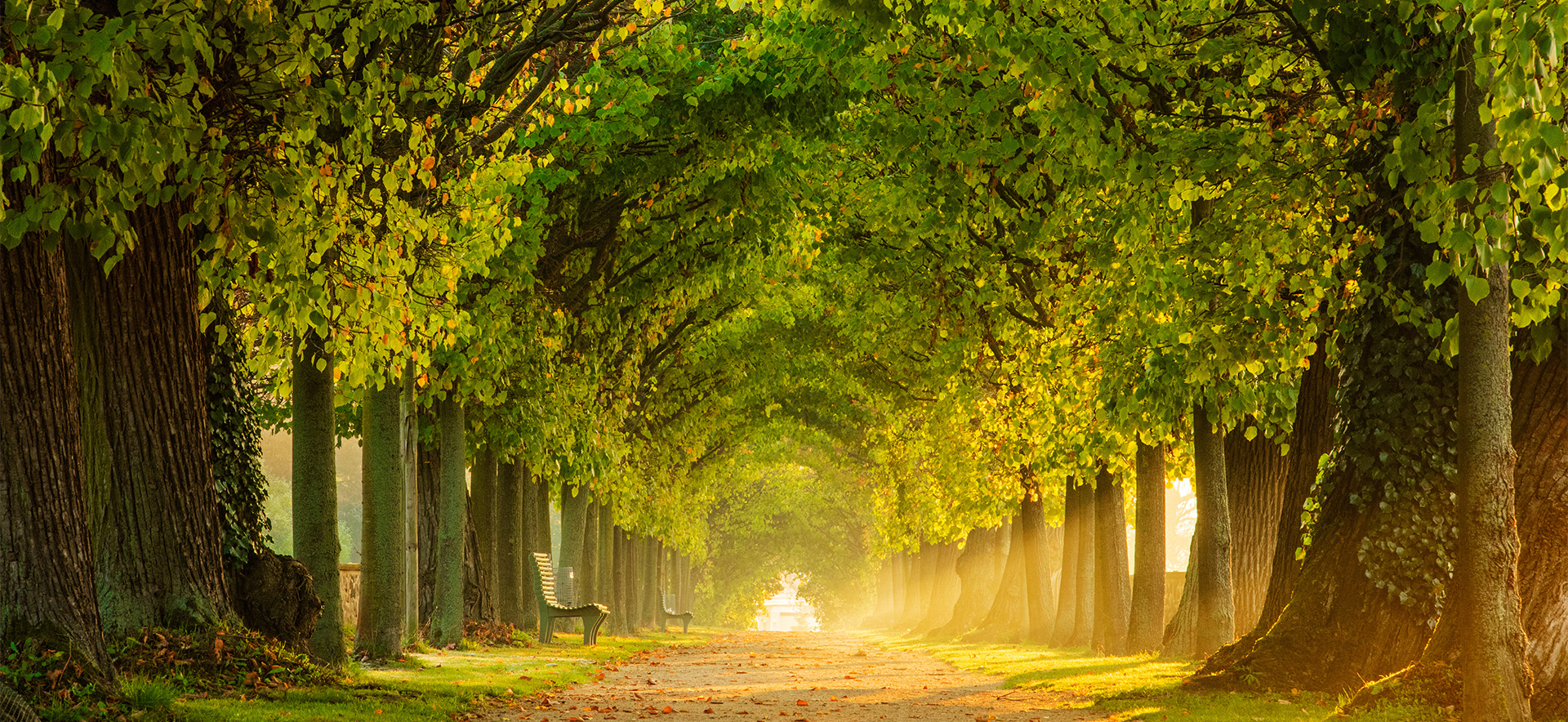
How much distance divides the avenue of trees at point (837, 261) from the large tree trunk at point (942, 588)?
19.1 metres

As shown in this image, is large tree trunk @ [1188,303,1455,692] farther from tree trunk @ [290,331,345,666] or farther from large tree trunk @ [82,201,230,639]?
large tree trunk @ [82,201,230,639]

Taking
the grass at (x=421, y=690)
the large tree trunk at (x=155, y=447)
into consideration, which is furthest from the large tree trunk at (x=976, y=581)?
the large tree trunk at (x=155, y=447)

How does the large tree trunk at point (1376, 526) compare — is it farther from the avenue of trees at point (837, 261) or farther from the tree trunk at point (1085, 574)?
the tree trunk at point (1085, 574)

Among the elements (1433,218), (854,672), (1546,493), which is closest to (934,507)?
(854,672)

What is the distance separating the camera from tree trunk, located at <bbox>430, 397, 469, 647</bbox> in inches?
698

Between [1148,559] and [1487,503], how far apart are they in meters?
10.5

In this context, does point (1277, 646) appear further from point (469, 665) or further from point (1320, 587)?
point (469, 665)

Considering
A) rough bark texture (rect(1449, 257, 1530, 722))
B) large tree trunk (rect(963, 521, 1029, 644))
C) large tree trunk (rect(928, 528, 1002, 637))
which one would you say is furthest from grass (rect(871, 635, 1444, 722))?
large tree trunk (rect(928, 528, 1002, 637))

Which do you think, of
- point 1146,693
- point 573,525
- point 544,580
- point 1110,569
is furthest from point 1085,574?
point 1146,693

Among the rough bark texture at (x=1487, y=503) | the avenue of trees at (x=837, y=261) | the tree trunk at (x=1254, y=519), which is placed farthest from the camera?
the tree trunk at (x=1254, y=519)

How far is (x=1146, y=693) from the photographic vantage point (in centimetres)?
1093

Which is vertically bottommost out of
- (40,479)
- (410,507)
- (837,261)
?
(410,507)

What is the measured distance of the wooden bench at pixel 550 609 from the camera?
2073 centimetres

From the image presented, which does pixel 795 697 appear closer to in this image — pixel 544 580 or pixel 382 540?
pixel 382 540
